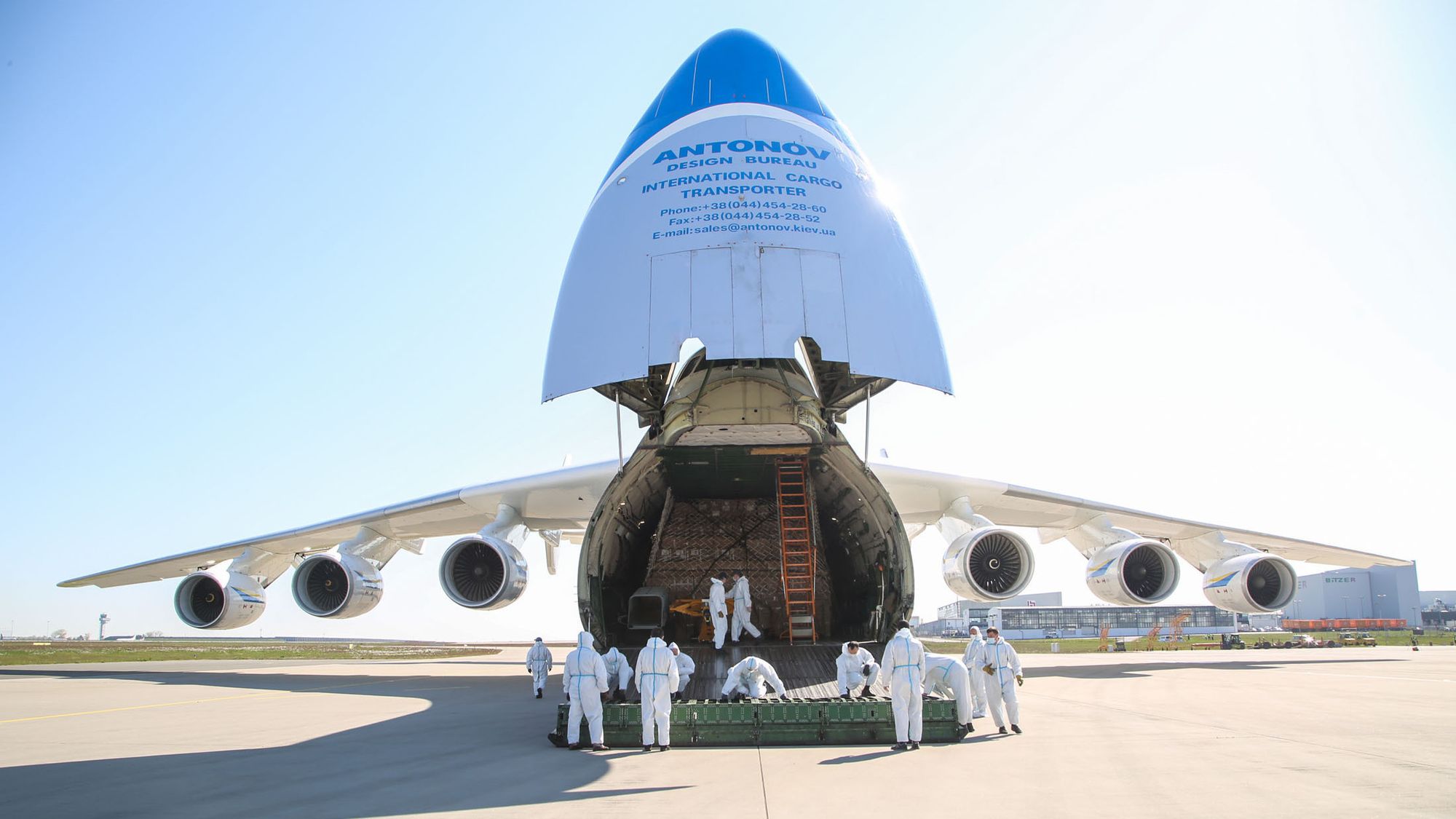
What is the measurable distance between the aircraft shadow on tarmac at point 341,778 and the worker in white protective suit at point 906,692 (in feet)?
7.38

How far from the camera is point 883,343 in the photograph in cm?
794

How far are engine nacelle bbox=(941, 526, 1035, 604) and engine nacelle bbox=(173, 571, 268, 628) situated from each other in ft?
35.4

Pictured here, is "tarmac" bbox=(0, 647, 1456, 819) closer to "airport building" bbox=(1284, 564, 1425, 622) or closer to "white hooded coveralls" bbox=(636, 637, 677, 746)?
"white hooded coveralls" bbox=(636, 637, 677, 746)

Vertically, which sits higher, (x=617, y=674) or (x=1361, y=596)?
(x=617, y=674)

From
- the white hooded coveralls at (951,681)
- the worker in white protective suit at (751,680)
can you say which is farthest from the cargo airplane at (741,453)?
the worker in white protective suit at (751,680)

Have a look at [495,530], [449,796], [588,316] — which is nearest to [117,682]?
[495,530]

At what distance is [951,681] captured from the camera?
26.0 ft

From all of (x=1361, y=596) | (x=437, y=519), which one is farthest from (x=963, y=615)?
(x=437, y=519)

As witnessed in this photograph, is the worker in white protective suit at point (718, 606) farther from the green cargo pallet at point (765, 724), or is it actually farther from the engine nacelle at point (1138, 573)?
the engine nacelle at point (1138, 573)

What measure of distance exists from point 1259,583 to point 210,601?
16345 mm

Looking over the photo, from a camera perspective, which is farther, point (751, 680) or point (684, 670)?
Answer: point (684, 670)

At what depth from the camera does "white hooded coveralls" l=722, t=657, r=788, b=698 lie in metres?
7.92

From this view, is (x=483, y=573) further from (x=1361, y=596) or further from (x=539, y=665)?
(x=1361, y=596)

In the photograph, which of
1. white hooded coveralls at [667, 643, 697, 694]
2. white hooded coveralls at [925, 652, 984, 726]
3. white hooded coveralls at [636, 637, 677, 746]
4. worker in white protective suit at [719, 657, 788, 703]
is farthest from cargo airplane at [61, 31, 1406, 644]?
white hooded coveralls at [636, 637, 677, 746]
